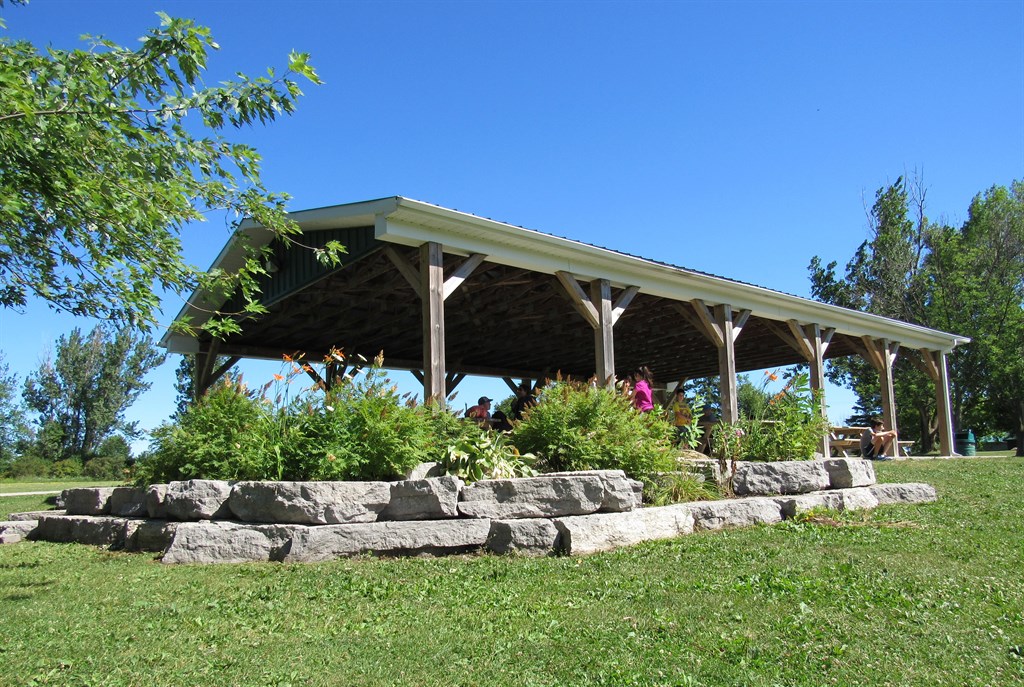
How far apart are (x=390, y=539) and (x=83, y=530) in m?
3.09

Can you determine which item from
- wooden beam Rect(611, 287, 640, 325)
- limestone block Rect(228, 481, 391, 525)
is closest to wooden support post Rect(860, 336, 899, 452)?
wooden beam Rect(611, 287, 640, 325)

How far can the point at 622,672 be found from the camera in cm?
298

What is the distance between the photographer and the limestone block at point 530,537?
17.3 ft

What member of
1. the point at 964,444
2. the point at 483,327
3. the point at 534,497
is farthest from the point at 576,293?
the point at 964,444

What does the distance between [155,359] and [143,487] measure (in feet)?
113

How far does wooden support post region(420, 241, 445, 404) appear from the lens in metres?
7.91

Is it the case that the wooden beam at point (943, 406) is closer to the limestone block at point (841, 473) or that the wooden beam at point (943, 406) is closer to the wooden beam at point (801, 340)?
the wooden beam at point (801, 340)

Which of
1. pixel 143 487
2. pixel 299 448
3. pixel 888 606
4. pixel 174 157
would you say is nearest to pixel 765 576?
pixel 888 606

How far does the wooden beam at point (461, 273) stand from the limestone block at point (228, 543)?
3607 mm

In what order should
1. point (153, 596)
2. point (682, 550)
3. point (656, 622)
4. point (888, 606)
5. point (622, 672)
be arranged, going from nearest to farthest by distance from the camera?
point (622, 672) < point (656, 622) < point (888, 606) < point (153, 596) < point (682, 550)

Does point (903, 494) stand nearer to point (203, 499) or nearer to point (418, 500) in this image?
point (418, 500)

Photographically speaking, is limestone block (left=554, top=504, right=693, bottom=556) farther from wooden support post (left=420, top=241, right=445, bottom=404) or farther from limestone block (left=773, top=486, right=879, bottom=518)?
wooden support post (left=420, top=241, right=445, bottom=404)

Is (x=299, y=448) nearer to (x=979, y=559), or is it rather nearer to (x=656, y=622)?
(x=656, y=622)

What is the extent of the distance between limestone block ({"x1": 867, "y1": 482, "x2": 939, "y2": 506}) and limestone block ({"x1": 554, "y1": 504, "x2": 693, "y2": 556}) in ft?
9.15
